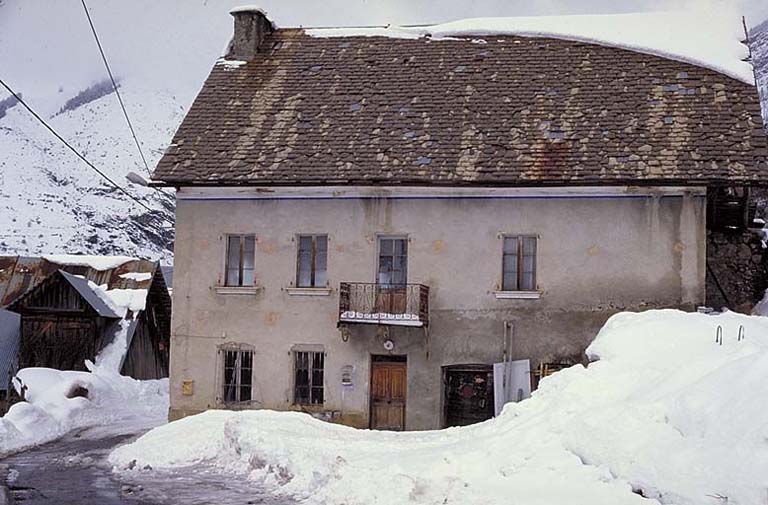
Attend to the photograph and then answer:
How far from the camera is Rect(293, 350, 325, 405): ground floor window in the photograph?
22.1 meters

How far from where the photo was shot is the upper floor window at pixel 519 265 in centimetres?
2138

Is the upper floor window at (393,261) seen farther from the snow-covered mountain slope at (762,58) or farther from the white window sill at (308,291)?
the snow-covered mountain slope at (762,58)

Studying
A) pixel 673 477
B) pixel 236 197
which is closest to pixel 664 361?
pixel 673 477

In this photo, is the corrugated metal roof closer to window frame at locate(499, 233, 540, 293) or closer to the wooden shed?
the wooden shed

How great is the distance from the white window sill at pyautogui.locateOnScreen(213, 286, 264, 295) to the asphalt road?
4.74m

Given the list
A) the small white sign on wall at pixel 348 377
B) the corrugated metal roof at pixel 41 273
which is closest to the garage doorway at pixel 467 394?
the small white sign on wall at pixel 348 377

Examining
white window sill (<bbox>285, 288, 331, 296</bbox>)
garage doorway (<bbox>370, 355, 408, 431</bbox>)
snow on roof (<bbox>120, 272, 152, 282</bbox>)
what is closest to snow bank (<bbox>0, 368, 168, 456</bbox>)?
snow on roof (<bbox>120, 272, 152, 282</bbox>)

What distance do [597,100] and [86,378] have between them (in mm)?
17666

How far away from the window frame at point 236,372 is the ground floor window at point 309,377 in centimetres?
102

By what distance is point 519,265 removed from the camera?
70.3 feet

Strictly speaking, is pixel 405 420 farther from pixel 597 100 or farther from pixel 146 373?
pixel 146 373

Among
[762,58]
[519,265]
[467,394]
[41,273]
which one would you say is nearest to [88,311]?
[41,273]

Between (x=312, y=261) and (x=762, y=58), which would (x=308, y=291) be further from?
(x=762, y=58)

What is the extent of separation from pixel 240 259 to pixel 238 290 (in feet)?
2.52
